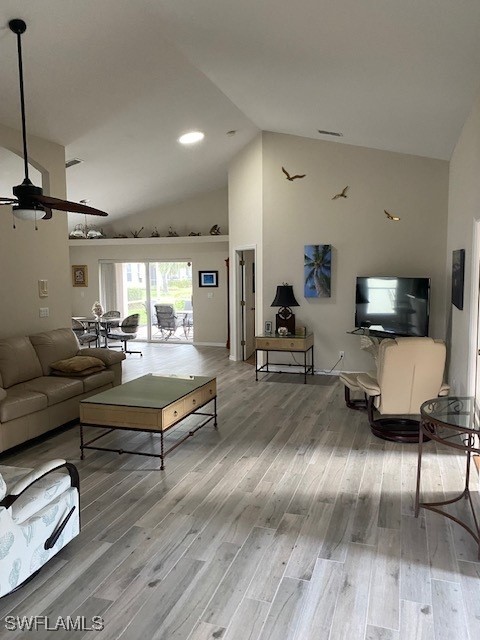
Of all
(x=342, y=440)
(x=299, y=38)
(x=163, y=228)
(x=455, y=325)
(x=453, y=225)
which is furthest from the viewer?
(x=163, y=228)

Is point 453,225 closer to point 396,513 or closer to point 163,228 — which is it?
point 396,513

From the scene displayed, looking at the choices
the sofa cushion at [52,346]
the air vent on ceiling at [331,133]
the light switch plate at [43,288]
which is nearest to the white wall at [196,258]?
the air vent on ceiling at [331,133]

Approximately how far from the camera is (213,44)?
166 inches

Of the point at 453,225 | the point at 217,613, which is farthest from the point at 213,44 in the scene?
the point at 217,613

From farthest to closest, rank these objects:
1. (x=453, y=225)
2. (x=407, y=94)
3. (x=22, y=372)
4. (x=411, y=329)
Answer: (x=411, y=329) → (x=453, y=225) → (x=22, y=372) → (x=407, y=94)

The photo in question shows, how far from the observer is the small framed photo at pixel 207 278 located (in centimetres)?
1009

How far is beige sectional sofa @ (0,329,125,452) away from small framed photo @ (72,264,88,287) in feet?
18.5

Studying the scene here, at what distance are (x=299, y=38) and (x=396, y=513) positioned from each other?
3.44 metres

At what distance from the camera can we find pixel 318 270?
702 cm

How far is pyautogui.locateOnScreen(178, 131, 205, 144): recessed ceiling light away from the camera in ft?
21.3

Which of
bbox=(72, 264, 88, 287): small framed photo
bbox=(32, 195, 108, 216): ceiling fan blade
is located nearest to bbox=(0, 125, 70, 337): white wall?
bbox=(32, 195, 108, 216): ceiling fan blade

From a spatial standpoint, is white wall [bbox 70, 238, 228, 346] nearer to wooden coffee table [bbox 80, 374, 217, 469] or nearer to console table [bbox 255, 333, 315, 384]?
console table [bbox 255, 333, 315, 384]

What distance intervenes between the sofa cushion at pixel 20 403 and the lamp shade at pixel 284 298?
3.66 m

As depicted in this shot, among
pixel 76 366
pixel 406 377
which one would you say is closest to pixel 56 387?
pixel 76 366
